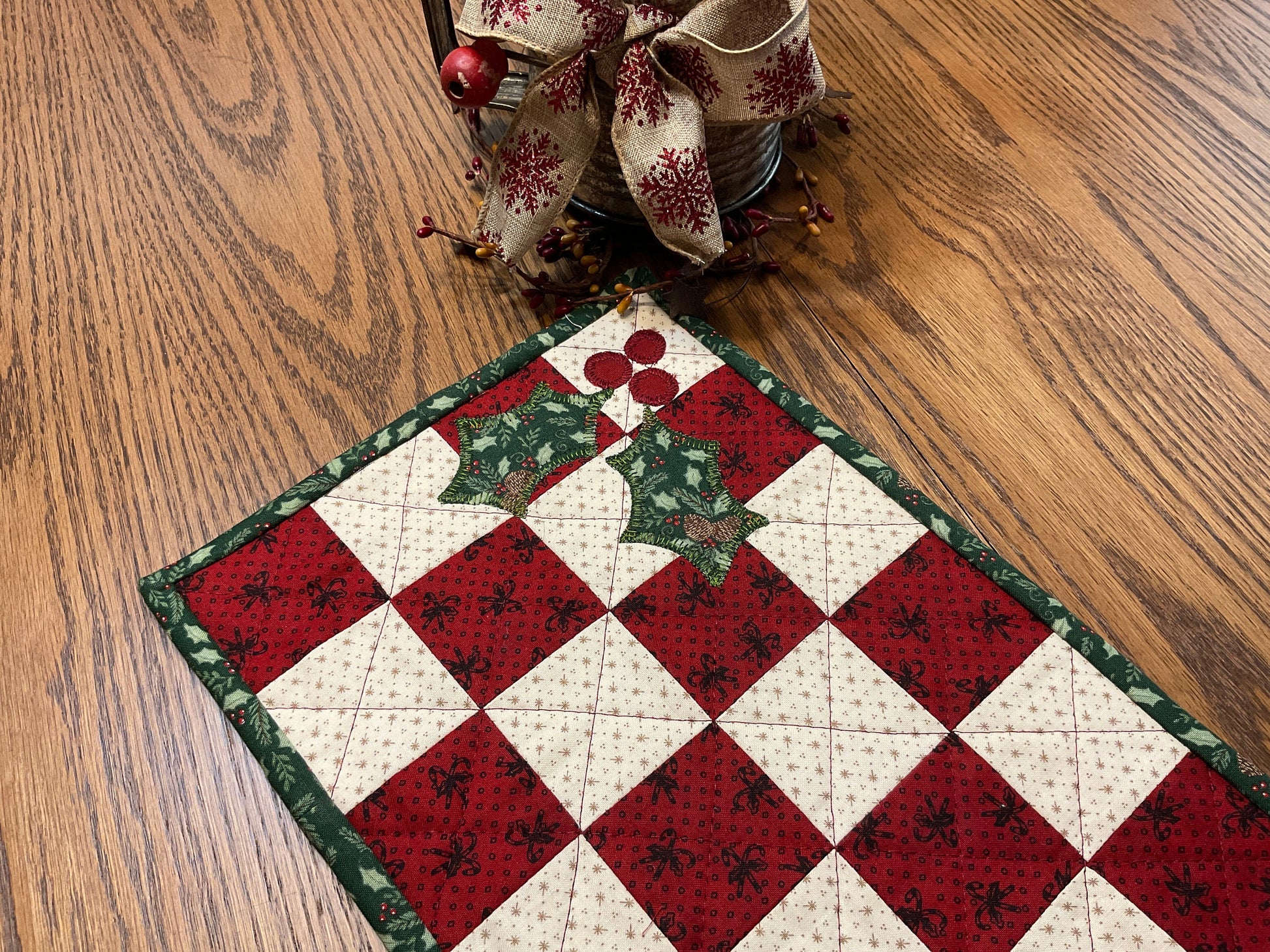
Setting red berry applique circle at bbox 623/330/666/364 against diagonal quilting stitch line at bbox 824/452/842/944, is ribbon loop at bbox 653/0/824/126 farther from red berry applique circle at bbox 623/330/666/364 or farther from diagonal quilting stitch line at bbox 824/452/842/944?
diagonal quilting stitch line at bbox 824/452/842/944

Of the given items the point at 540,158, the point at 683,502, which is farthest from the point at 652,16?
the point at 683,502

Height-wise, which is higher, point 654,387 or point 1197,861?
point 654,387

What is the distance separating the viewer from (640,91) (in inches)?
28.0

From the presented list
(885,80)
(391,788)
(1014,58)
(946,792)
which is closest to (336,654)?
(391,788)

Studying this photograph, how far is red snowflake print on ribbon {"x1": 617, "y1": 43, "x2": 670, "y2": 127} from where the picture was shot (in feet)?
2.31

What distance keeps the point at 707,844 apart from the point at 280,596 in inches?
14.1

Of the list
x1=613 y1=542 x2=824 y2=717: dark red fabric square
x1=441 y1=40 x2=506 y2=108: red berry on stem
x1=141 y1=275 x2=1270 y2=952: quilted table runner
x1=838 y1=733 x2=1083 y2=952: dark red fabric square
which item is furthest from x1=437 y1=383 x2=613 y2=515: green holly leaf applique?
x1=838 y1=733 x2=1083 y2=952: dark red fabric square

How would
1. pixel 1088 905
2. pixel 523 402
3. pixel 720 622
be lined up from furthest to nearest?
pixel 523 402, pixel 720 622, pixel 1088 905

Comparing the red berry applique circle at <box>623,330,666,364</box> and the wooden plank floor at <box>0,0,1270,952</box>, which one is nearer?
the wooden plank floor at <box>0,0,1270,952</box>

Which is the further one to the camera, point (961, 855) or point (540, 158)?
point (540, 158)

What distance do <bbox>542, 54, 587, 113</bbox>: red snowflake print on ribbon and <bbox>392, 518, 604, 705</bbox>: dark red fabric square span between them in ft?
1.09

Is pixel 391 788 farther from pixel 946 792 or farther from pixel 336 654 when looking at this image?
pixel 946 792

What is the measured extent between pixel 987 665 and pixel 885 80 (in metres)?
0.62

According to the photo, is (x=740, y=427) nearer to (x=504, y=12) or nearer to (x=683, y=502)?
(x=683, y=502)
